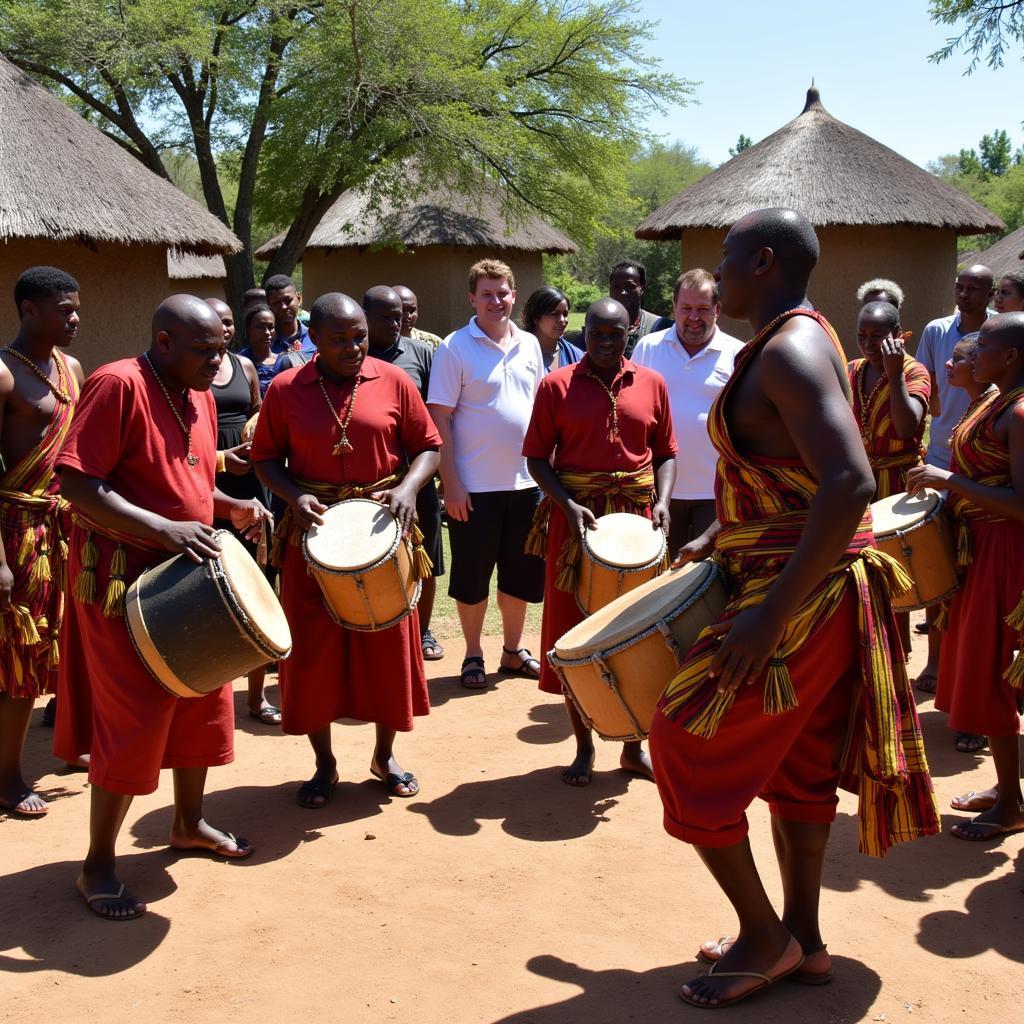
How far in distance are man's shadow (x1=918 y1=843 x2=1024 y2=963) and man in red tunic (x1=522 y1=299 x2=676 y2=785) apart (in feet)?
5.26

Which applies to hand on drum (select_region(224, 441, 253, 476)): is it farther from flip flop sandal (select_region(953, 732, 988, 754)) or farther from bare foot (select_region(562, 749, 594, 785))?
flip flop sandal (select_region(953, 732, 988, 754))

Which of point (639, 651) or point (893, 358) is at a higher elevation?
point (893, 358)

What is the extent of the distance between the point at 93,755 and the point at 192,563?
80 cm

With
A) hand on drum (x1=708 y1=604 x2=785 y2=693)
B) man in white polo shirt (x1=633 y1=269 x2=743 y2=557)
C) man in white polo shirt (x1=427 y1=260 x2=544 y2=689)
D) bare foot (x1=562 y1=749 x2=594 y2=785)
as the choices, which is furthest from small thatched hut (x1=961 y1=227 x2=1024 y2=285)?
hand on drum (x1=708 y1=604 x2=785 y2=693)

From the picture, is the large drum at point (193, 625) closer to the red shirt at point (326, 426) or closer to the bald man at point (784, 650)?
the red shirt at point (326, 426)

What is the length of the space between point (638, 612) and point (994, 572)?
1.94 meters

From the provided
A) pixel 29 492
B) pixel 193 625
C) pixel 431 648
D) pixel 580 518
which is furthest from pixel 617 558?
pixel 431 648

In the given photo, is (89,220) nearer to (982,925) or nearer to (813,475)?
(813,475)

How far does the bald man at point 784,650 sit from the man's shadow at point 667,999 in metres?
0.08

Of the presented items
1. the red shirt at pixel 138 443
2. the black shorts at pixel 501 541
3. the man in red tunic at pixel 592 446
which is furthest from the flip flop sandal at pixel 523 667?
the red shirt at pixel 138 443

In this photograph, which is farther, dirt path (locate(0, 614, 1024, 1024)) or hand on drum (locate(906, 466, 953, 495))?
hand on drum (locate(906, 466, 953, 495))

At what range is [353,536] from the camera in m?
4.59

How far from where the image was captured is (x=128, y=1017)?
11.1 ft

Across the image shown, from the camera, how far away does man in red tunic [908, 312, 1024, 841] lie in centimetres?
442
